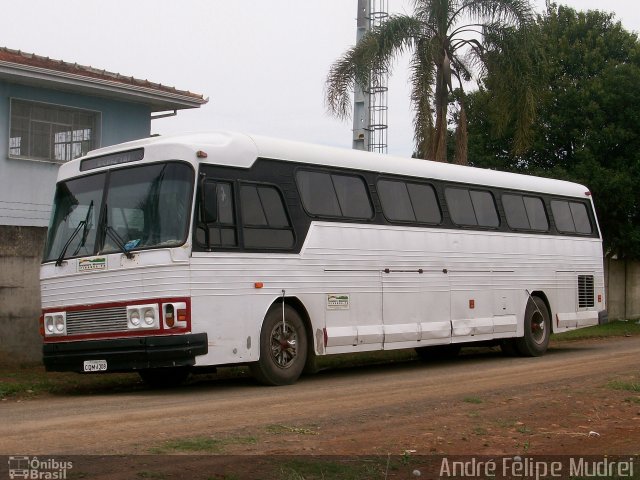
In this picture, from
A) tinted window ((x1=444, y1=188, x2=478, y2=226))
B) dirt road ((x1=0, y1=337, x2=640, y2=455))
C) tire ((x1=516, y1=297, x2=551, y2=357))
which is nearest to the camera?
dirt road ((x1=0, y1=337, x2=640, y2=455))

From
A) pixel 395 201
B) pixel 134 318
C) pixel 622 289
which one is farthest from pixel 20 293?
pixel 622 289

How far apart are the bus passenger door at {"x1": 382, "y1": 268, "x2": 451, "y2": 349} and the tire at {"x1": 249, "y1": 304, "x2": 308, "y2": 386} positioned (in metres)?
1.94

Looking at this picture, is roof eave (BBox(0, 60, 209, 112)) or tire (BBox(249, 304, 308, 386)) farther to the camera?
roof eave (BBox(0, 60, 209, 112))

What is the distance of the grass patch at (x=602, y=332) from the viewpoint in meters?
25.4

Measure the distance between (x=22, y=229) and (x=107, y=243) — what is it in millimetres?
4374

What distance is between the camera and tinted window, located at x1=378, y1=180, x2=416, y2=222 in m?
16.2

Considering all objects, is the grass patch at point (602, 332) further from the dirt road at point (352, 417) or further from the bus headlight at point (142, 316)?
the bus headlight at point (142, 316)

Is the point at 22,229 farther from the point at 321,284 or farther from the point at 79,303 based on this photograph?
the point at 321,284

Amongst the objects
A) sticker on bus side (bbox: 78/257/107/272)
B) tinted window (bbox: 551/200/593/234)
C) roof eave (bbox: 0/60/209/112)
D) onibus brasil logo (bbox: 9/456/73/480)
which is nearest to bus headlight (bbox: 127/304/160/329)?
sticker on bus side (bbox: 78/257/107/272)

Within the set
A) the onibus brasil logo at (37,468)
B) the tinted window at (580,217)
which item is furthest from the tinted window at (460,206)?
the onibus brasil logo at (37,468)

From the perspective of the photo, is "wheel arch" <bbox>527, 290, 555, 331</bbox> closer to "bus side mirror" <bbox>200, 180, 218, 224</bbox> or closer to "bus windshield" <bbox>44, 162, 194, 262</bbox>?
"bus side mirror" <bbox>200, 180, 218, 224</bbox>

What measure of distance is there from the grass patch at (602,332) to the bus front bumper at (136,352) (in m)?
13.7

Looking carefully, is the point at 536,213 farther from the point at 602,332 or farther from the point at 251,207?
the point at 602,332

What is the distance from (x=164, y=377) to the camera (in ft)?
49.0
